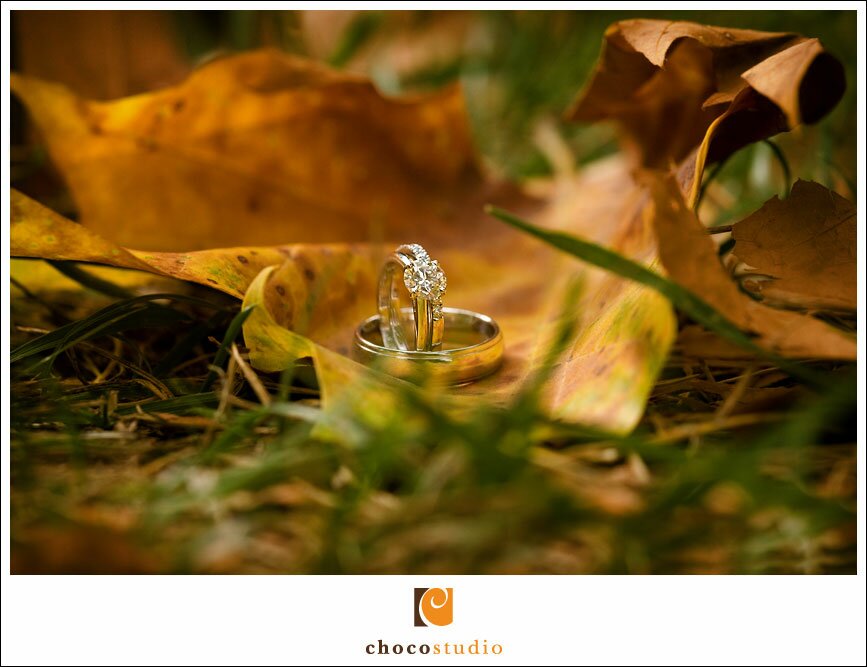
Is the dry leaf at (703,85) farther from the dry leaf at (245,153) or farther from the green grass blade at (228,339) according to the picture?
the green grass blade at (228,339)

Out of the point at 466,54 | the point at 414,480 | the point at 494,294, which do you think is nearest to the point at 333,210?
the point at 494,294

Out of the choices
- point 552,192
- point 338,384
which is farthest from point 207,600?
point 552,192

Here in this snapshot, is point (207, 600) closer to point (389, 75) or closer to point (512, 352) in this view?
point (512, 352)

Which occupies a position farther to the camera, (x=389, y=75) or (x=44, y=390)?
(x=389, y=75)

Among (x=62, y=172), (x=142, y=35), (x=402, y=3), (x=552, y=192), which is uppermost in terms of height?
(x=142, y=35)

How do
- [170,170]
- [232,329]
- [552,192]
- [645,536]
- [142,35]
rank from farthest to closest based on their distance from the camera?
[142,35] < [552,192] < [170,170] < [232,329] < [645,536]

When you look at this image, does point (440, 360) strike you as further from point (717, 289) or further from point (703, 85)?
point (703, 85)

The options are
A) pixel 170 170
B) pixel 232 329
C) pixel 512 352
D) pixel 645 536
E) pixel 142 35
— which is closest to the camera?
pixel 645 536

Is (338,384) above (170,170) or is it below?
below
